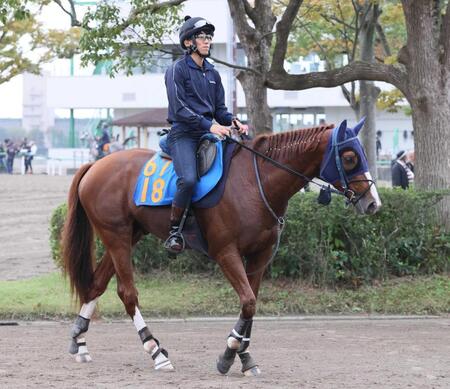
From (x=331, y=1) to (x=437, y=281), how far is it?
30.6 feet

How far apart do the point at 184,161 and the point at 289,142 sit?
94cm

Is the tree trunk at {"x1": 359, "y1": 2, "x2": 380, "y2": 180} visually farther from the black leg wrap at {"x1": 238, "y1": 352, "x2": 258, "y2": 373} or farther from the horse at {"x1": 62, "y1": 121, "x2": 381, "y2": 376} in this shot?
the black leg wrap at {"x1": 238, "y1": 352, "x2": 258, "y2": 373}

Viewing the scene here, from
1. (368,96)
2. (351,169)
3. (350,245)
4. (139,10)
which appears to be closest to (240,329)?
(351,169)

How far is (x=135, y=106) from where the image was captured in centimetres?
5509

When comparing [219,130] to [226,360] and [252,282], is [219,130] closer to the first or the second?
[252,282]

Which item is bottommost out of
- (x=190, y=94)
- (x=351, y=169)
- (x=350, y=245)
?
(x=350, y=245)

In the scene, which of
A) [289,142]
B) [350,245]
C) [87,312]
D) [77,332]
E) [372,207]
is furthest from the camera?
[350,245]

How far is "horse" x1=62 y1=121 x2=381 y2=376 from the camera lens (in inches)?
281

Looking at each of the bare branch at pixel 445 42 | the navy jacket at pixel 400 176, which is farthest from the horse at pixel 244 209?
the navy jacket at pixel 400 176

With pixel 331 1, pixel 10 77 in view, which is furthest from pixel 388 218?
pixel 10 77

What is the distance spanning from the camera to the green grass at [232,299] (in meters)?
10.5

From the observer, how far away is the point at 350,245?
11062 millimetres

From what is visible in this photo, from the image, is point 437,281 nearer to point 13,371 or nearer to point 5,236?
point 13,371

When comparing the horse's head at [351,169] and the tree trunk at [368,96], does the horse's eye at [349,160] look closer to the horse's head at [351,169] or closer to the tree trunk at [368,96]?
the horse's head at [351,169]
